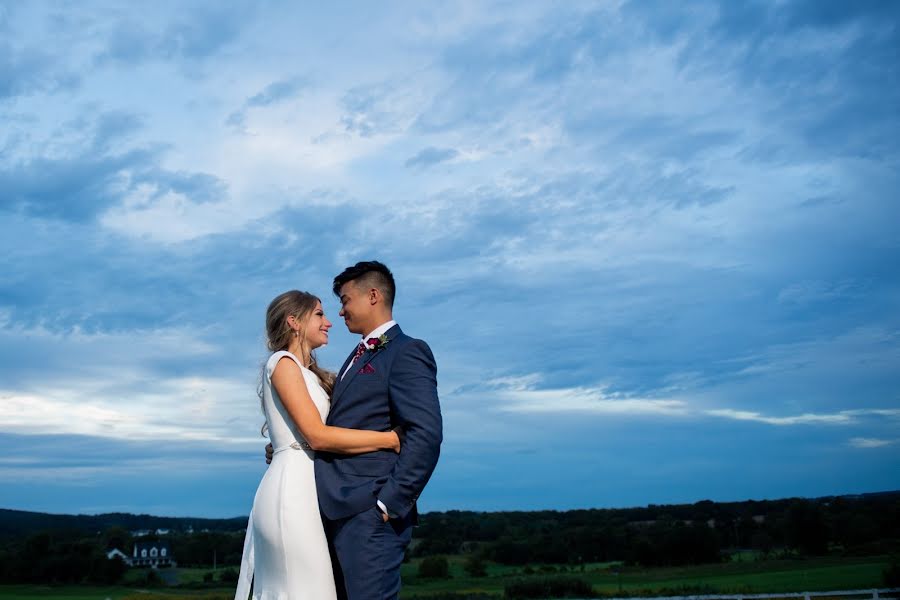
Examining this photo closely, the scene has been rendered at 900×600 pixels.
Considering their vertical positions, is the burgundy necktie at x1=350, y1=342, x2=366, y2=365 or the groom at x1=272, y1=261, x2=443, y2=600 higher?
the burgundy necktie at x1=350, y1=342, x2=366, y2=365

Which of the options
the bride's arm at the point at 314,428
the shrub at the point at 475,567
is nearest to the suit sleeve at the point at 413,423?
the bride's arm at the point at 314,428

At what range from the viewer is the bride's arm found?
4383mm

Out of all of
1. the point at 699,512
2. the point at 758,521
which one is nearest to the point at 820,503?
the point at 758,521

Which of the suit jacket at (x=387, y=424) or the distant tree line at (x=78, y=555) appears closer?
the suit jacket at (x=387, y=424)

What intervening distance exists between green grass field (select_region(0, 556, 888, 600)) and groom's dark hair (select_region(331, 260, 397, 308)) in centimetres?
5499

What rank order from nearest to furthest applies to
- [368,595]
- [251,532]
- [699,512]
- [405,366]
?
[368,595] → [405,366] → [251,532] → [699,512]

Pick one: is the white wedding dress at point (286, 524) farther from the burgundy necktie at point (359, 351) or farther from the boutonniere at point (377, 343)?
the boutonniere at point (377, 343)

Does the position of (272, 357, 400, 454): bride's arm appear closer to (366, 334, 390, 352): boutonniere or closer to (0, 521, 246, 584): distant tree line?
(366, 334, 390, 352): boutonniere

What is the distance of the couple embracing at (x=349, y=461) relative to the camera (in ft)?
13.9

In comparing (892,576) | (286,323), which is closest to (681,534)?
(892,576)

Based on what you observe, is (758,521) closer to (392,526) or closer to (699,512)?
(699,512)

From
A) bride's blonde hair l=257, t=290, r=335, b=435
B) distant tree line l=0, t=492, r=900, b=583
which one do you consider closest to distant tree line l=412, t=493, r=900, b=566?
distant tree line l=0, t=492, r=900, b=583

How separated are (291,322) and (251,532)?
1.25 m

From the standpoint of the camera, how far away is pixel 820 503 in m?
74.4
